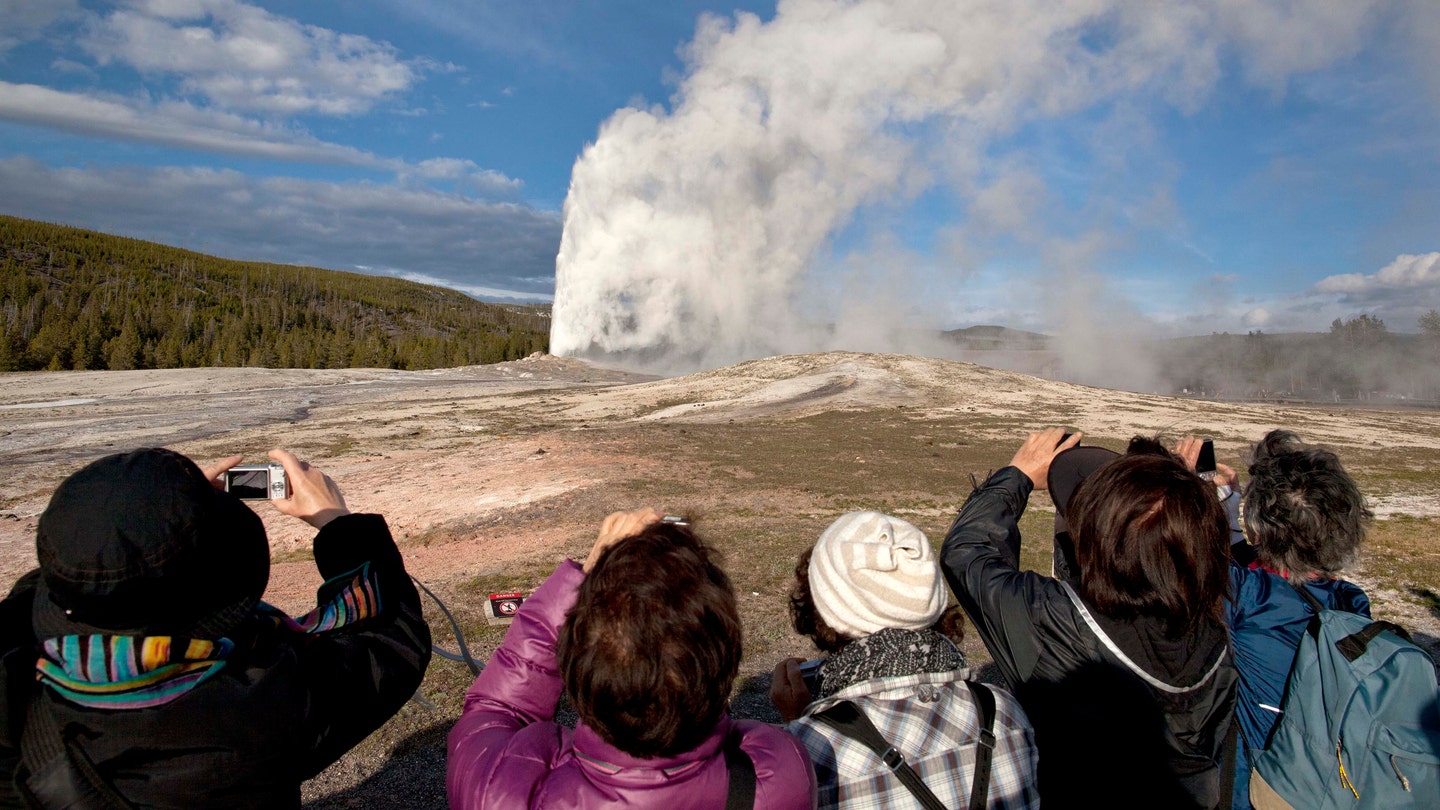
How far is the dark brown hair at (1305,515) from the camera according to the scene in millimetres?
2412

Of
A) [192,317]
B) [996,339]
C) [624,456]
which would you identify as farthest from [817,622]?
[996,339]

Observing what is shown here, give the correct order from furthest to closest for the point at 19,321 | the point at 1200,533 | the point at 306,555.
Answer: the point at 19,321
the point at 306,555
the point at 1200,533

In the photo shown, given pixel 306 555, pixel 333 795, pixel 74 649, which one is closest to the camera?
pixel 74 649

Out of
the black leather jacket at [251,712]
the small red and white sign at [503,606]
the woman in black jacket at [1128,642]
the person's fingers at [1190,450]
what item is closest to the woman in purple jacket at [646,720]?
the black leather jacket at [251,712]

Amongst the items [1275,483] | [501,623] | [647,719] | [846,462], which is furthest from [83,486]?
[846,462]

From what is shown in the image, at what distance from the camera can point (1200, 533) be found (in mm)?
1784

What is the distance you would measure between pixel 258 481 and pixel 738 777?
149 cm

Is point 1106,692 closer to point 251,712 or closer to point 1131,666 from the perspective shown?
point 1131,666

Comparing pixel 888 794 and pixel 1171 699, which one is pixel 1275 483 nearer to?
pixel 1171 699

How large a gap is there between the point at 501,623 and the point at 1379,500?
13.0 meters

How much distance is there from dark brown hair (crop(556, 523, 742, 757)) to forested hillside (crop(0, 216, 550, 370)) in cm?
6087

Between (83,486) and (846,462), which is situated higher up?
(83,486)

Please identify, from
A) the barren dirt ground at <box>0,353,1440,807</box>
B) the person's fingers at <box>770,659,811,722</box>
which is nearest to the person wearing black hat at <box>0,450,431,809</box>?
the person's fingers at <box>770,659,811,722</box>

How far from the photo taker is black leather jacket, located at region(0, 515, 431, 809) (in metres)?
1.24
